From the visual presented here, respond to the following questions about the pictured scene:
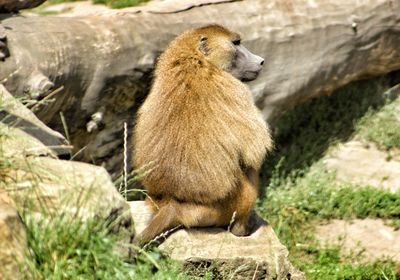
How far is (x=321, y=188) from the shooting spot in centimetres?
943

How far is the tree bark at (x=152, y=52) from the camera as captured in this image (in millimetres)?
7285

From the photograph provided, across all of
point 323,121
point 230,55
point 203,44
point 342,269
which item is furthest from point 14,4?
point 323,121

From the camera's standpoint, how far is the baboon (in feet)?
20.7

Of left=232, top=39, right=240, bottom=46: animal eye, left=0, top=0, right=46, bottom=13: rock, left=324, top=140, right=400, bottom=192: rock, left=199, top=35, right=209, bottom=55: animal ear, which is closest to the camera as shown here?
left=199, top=35, right=209, bottom=55: animal ear

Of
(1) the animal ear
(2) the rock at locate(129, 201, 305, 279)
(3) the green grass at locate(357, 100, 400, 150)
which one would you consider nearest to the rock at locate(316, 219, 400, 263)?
(3) the green grass at locate(357, 100, 400, 150)

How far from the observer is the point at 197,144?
633 cm

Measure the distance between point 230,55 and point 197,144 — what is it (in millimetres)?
1067

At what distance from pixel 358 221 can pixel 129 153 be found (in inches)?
95.9

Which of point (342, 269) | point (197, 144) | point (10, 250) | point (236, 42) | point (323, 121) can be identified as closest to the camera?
point (10, 250)

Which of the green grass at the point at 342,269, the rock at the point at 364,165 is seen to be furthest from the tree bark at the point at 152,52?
the green grass at the point at 342,269

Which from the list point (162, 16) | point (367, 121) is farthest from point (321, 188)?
point (162, 16)

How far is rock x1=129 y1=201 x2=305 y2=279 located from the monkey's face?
133 centimetres

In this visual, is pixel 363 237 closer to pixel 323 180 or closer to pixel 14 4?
pixel 323 180

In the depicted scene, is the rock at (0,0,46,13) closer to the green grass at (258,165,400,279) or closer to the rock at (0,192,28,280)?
the green grass at (258,165,400,279)
